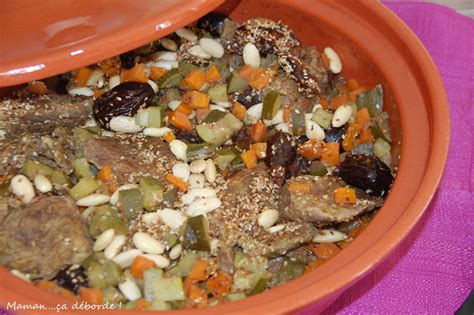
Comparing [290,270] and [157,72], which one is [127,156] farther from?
[290,270]

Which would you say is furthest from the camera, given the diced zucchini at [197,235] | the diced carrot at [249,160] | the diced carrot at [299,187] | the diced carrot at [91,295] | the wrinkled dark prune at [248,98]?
Result: the wrinkled dark prune at [248,98]

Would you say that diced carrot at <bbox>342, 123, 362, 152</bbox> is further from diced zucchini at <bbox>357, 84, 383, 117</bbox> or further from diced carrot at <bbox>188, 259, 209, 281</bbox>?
diced carrot at <bbox>188, 259, 209, 281</bbox>

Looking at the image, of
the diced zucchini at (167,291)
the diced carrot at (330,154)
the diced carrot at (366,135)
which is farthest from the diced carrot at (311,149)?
the diced zucchini at (167,291)

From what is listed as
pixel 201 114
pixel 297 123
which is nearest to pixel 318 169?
pixel 297 123

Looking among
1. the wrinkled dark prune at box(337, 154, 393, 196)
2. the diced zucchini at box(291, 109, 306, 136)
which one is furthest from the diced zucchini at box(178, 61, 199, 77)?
the wrinkled dark prune at box(337, 154, 393, 196)

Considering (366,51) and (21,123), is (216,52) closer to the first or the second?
(366,51)

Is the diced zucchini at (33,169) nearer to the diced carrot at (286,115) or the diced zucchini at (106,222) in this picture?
the diced zucchini at (106,222)

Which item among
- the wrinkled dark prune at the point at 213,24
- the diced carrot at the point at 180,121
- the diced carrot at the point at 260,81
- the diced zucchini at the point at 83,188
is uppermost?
the wrinkled dark prune at the point at 213,24
